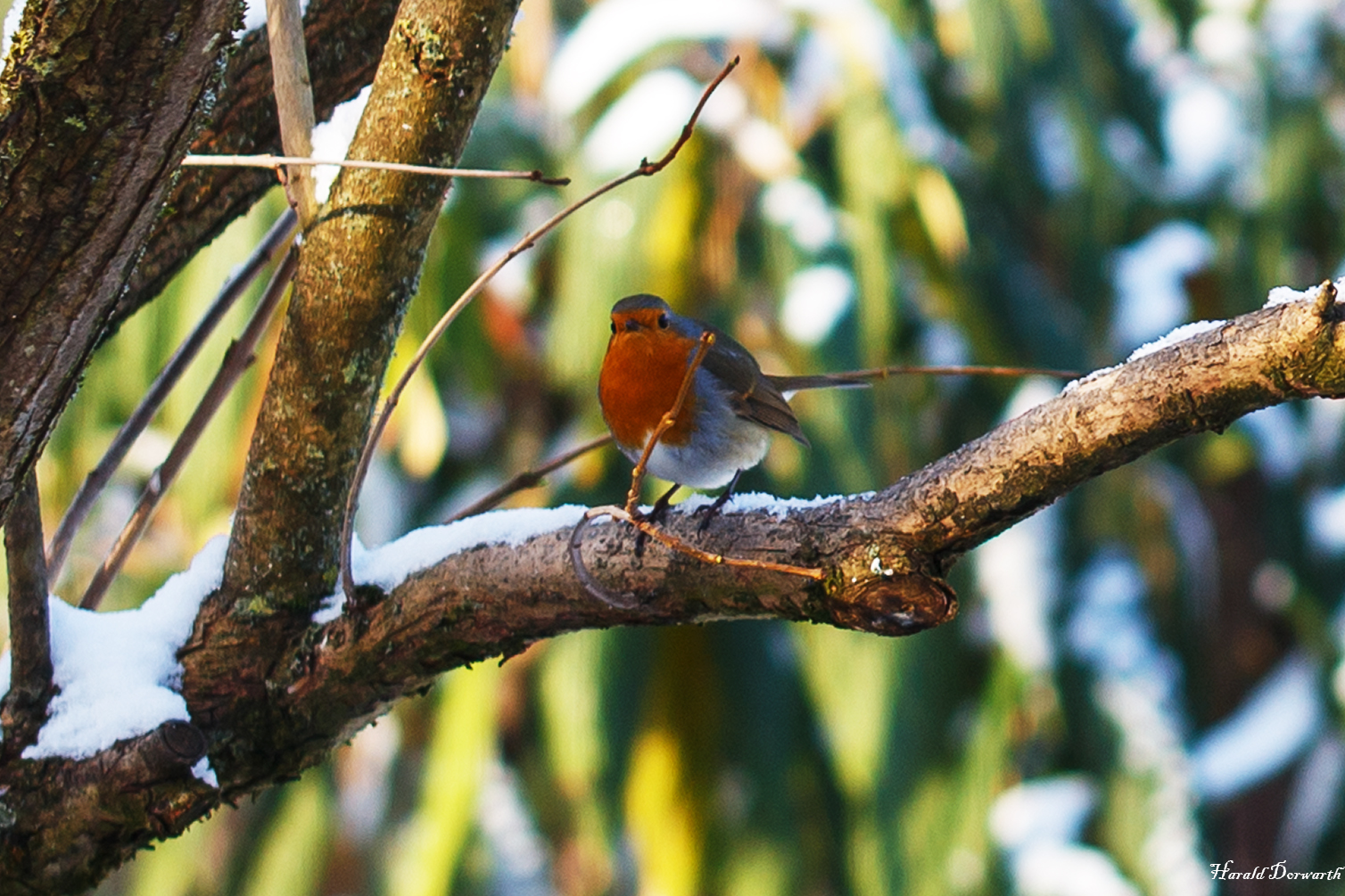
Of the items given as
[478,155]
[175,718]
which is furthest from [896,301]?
[175,718]

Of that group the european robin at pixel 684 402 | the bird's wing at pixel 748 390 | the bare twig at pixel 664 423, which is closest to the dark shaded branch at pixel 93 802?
the bare twig at pixel 664 423

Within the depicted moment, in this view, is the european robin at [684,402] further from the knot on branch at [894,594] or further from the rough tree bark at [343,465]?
the knot on branch at [894,594]

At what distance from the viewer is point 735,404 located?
2453 millimetres

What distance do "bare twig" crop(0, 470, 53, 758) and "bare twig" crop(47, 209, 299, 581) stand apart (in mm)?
188

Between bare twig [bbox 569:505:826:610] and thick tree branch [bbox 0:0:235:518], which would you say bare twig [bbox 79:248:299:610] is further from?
bare twig [bbox 569:505:826:610]

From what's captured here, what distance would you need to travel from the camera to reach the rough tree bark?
1.21 m

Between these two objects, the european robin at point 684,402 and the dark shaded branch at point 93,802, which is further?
the european robin at point 684,402

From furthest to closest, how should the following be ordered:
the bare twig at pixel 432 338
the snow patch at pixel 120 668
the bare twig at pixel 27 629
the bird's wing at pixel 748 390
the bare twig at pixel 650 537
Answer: the bird's wing at pixel 748 390 < the snow patch at pixel 120 668 < the bare twig at pixel 27 629 < the bare twig at pixel 432 338 < the bare twig at pixel 650 537

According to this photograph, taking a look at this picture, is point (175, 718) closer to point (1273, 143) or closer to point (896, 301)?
point (896, 301)

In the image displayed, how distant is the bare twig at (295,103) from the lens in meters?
1.72

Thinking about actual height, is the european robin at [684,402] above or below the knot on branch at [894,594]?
above

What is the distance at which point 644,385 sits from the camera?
7.79 ft

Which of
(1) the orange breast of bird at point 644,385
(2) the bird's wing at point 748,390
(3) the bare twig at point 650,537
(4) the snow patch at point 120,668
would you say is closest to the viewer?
(3) the bare twig at point 650,537

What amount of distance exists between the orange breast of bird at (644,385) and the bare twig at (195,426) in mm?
648
